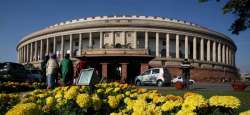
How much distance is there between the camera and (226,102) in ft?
13.4

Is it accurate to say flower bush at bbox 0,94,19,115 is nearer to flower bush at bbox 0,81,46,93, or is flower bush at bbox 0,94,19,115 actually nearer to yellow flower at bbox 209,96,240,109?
yellow flower at bbox 209,96,240,109

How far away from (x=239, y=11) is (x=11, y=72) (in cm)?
1576

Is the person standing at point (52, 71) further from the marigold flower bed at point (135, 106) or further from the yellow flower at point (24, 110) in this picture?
the yellow flower at point (24, 110)

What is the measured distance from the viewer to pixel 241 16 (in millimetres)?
20125

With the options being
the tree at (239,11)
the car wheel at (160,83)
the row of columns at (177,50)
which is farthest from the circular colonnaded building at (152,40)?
the tree at (239,11)

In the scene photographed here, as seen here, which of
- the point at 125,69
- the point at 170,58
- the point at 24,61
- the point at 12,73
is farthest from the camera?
the point at 24,61

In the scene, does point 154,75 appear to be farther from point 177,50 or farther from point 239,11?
point 177,50

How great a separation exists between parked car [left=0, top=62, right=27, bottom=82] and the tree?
48.7 ft

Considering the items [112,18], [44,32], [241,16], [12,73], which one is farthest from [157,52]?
[241,16]

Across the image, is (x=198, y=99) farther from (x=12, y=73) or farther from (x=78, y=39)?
(x=78, y=39)

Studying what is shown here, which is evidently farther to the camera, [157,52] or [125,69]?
[157,52]

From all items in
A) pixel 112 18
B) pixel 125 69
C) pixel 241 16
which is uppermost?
pixel 112 18

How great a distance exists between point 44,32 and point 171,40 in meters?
28.1

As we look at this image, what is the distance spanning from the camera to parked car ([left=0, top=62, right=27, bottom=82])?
27500 mm
